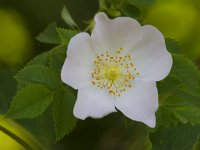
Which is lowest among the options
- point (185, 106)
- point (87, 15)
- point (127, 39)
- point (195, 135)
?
point (87, 15)

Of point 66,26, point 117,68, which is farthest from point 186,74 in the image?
point 66,26

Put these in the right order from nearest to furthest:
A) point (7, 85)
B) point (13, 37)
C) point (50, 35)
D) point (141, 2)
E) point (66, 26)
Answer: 1. point (141, 2)
2. point (50, 35)
3. point (7, 85)
4. point (66, 26)
5. point (13, 37)

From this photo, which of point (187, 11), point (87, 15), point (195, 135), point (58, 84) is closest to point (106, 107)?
point (58, 84)

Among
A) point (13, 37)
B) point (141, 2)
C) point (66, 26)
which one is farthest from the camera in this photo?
point (13, 37)

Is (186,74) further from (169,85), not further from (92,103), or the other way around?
(92,103)

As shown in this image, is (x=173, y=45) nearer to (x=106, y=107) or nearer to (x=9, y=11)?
(x=106, y=107)

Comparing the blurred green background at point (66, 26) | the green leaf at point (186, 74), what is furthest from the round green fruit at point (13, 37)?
the green leaf at point (186, 74)

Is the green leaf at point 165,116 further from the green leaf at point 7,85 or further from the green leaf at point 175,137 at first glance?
the green leaf at point 7,85
